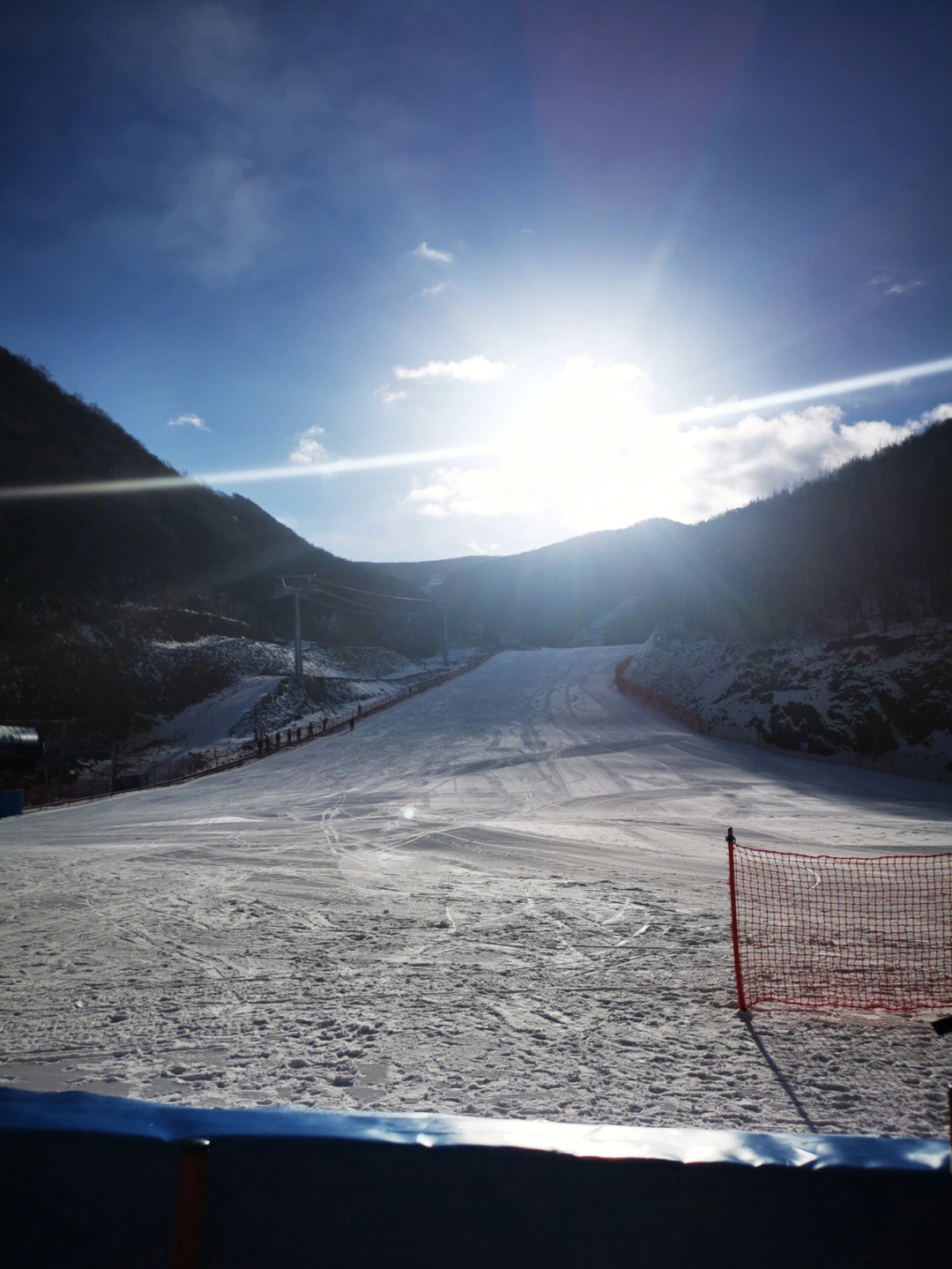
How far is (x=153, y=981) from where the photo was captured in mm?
6168

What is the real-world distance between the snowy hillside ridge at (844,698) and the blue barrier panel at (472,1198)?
23.6 m

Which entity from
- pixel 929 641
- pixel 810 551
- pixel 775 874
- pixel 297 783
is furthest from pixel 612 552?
pixel 775 874

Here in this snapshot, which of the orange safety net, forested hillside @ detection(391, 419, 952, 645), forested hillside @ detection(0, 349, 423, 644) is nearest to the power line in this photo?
forested hillside @ detection(0, 349, 423, 644)

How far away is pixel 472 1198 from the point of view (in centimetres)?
220

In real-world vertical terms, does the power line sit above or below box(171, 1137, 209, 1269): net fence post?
above

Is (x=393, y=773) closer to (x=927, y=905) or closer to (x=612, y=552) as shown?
(x=927, y=905)

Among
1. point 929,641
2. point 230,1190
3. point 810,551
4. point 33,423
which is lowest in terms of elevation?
point 230,1190

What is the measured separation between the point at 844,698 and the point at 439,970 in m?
26.1

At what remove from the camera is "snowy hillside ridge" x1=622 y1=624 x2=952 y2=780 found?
24.0m

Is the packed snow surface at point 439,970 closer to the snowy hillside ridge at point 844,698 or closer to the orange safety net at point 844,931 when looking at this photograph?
the orange safety net at point 844,931

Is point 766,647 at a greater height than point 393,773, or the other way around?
point 766,647

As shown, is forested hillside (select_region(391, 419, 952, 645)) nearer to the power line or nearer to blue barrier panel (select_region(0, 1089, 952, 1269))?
blue barrier panel (select_region(0, 1089, 952, 1269))

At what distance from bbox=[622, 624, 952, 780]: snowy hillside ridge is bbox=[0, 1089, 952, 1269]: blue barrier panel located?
77.3 ft

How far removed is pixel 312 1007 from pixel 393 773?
17973 mm
